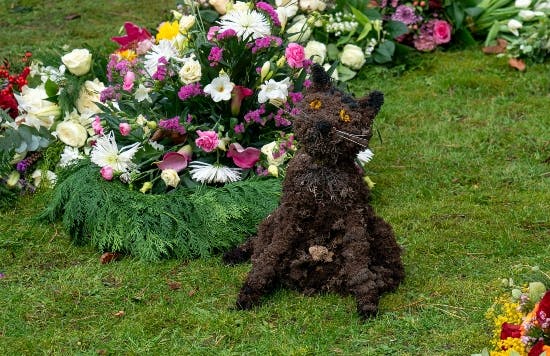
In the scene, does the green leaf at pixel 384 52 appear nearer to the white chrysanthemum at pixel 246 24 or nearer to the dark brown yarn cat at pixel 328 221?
the white chrysanthemum at pixel 246 24

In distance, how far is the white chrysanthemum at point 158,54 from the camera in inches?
236

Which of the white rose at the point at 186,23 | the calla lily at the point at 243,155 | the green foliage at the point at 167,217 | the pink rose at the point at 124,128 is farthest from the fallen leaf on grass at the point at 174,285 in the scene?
the white rose at the point at 186,23

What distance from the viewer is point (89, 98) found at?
6.52 metres

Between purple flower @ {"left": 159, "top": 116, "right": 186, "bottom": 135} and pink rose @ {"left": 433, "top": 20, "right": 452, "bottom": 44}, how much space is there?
394cm

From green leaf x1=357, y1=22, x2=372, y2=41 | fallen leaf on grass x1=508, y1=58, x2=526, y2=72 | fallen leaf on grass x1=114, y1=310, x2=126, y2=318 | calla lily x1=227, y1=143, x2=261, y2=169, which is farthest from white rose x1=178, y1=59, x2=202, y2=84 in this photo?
fallen leaf on grass x1=508, y1=58, x2=526, y2=72

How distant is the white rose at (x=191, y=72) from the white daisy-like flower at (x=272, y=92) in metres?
0.40

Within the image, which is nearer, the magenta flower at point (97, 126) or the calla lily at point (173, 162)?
the calla lily at point (173, 162)

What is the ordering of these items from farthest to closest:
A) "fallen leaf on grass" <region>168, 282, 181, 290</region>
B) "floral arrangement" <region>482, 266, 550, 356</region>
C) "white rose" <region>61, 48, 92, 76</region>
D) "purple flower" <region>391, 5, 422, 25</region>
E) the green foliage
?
"purple flower" <region>391, 5, 422, 25</region> → "white rose" <region>61, 48, 92, 76</region> → the green foliage → "fallen leaf on grass" <region>168, 282, 181, 290</region> → "floral arrangement" <region>482, 266, 550, 356</region>

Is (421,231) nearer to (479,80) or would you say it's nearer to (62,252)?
(62,252)

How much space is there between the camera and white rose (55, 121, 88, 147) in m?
6.32

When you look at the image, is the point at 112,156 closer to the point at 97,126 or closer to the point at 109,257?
the point at 97,126

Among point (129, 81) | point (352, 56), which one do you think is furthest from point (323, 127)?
point (352, 56)

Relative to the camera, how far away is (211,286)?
505 cm

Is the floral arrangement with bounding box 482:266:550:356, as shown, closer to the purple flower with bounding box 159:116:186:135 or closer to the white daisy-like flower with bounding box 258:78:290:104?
the white daisy-like flower with bounding box 258:78:290:104
